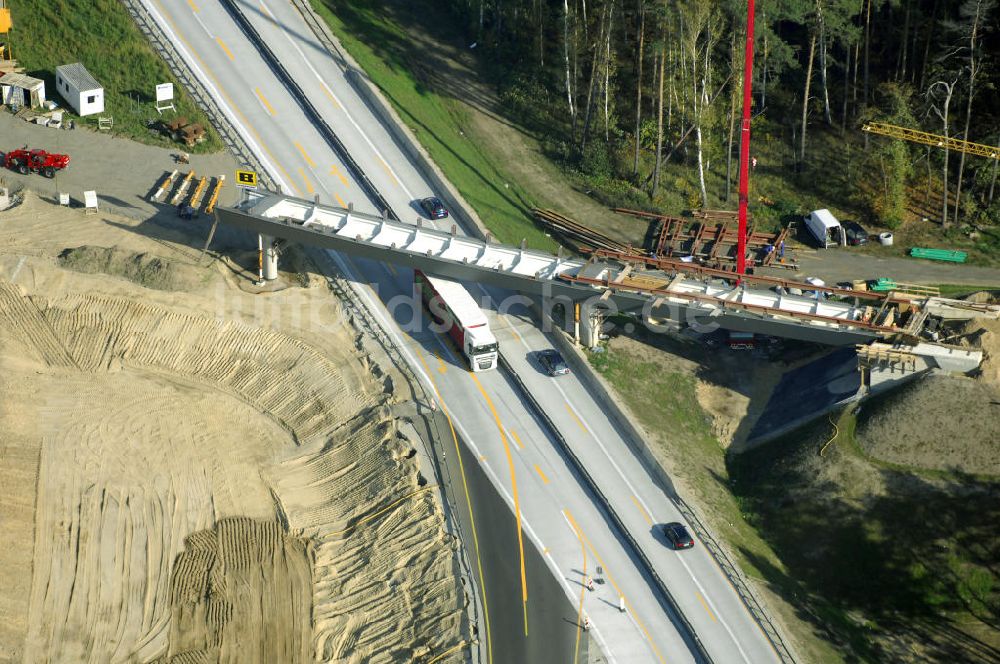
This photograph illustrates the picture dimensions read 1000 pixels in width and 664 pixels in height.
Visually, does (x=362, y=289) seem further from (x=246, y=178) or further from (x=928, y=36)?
(x=928, y=36)

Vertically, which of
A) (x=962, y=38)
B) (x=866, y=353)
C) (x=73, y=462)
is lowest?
(x=73, y=462)

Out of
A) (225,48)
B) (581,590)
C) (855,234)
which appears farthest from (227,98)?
(581,590)

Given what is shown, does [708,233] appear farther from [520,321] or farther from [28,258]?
[28,258]

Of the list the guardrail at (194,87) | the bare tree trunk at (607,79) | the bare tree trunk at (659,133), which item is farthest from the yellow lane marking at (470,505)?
the bare tree trunk at (607,79)

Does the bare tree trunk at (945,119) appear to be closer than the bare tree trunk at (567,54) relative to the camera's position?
Yes

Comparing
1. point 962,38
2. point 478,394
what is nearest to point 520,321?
point 478,394

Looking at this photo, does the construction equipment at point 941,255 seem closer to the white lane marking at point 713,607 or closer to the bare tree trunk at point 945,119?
the bare tree trunk at point 945,119
